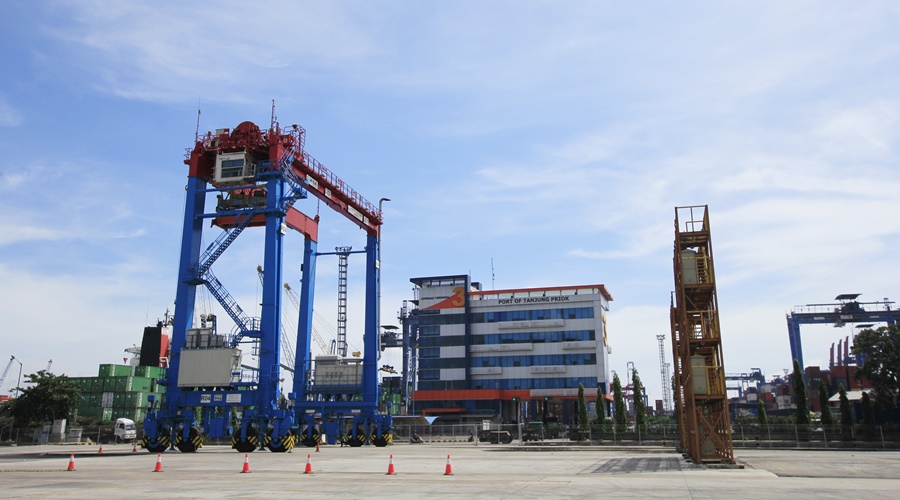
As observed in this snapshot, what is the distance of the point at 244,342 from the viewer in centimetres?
4191

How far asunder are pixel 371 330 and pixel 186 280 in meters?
15.7

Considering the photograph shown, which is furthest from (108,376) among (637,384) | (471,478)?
(471,478)

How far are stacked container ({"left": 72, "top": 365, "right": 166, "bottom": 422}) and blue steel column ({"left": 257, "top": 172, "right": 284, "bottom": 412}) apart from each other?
5404cm

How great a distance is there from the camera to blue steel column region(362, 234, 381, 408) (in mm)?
49875

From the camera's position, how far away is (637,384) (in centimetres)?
5872

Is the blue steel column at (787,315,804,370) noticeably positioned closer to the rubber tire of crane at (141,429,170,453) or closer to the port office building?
the port office building

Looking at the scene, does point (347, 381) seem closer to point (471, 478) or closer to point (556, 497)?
point (471, 478)

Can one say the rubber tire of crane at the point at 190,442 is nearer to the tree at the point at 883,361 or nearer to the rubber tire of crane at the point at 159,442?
the rubber tire of crane at the point at 159,442

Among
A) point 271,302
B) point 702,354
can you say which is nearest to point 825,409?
point 702,354

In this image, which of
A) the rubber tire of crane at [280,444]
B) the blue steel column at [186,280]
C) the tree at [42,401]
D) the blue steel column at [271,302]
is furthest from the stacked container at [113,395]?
the rubber tire of crane at [280,444]

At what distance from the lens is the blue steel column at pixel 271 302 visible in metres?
39.5

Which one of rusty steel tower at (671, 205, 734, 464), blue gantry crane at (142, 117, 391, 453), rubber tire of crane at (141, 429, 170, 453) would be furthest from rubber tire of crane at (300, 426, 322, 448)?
rusty steel tower at (671, 205, 734, 464)

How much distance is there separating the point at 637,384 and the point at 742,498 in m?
46.6

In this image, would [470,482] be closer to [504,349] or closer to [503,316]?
[504,349]
